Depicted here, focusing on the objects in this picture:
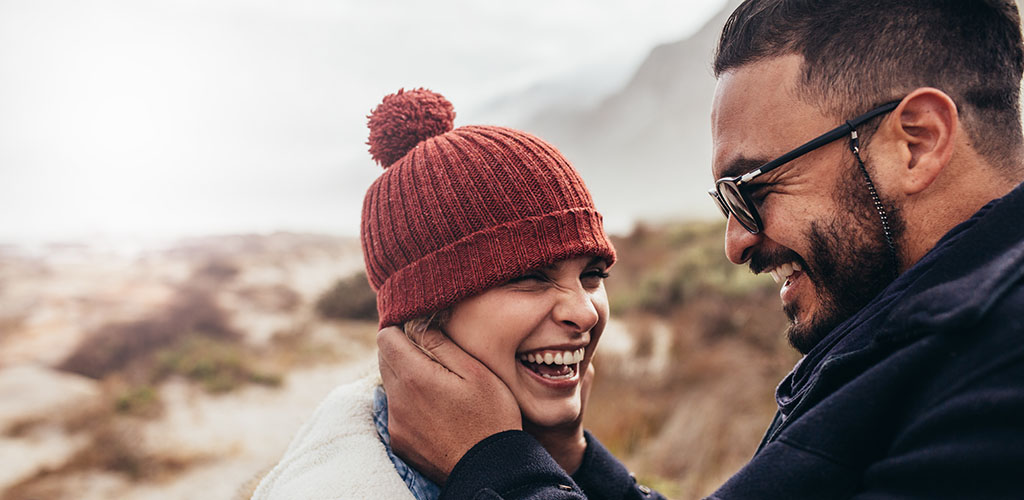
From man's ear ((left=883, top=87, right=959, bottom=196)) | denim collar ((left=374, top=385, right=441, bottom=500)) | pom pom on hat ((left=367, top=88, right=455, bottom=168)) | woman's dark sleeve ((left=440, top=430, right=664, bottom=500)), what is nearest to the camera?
woman's dark sleeve ((left=440, top=430, right=664, bottom=500))

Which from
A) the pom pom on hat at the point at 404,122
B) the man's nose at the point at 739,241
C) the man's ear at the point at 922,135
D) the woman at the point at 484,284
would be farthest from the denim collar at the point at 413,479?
the man's ear at the point at 922,135

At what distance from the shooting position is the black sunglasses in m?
1.90

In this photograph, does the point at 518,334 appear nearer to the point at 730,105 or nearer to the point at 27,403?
the point at 730,105

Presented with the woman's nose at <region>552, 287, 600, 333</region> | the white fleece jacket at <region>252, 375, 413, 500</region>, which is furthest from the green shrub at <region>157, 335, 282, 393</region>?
the woman's nose at <region>552, 287, 600, 333</region>

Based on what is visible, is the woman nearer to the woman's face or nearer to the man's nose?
the woman's face

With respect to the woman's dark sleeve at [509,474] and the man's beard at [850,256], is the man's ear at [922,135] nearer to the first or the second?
the man's beard at [850,256]

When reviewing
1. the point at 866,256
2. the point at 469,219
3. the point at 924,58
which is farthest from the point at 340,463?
the point at 924,58

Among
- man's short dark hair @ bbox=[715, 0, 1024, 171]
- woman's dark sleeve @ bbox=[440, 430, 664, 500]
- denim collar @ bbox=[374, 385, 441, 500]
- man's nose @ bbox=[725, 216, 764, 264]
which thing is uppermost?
man's short dark hair @ bbox=[715, 0, 1024, 171]

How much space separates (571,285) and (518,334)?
0.29 metres

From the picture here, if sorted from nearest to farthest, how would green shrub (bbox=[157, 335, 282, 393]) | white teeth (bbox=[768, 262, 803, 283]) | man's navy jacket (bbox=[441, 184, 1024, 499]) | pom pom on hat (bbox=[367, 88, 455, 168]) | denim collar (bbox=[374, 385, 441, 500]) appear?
1. man's navy jacket (bbox=[441, 184, 1024, 499])
2. denim collar (bbox=[374, 385, 441, 500])
3. white teeth (bbox=[768, 262, 803, 283])
4. pom pom on hat (bbox=[367, 88, 455, 168])
5. green shrub (bbox=[157, 335, 282, 393])

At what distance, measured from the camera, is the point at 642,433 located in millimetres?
7262

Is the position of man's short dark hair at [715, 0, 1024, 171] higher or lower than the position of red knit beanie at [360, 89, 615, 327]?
higher

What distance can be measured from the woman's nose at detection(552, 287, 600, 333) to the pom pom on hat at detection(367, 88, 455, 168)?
3.14 feet

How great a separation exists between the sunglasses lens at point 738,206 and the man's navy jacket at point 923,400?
57 cm
